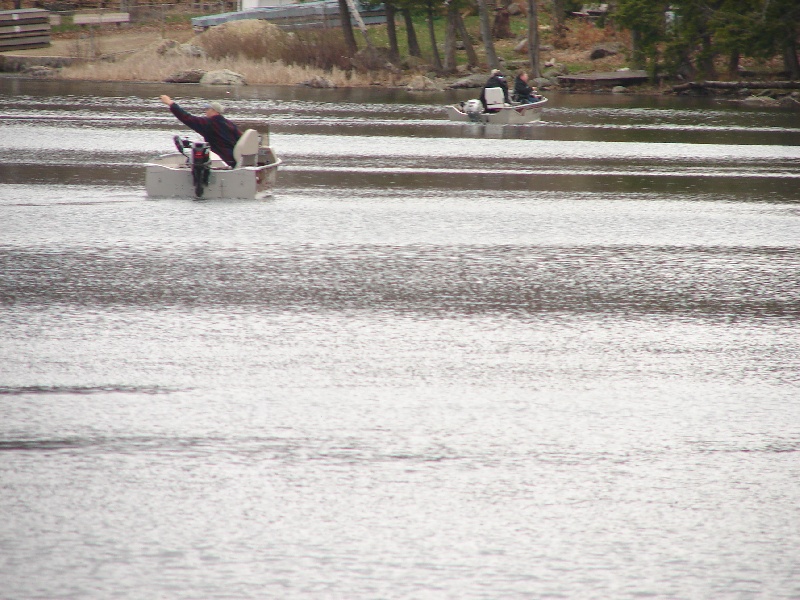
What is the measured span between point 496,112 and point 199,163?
17.7 meters

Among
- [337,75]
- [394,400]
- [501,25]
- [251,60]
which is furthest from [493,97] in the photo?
[501,25]

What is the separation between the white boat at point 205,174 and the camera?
48.5 ft

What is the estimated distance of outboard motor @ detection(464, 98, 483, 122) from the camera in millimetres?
30114

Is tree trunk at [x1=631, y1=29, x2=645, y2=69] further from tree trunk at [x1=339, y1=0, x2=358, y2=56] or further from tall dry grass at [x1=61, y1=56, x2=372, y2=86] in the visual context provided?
tree trunk at [x1=339, y1=0, x2=358, y2=56]

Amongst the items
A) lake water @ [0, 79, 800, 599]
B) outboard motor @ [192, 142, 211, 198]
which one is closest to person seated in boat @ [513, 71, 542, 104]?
lake water @ [0, 79, 800, 599]

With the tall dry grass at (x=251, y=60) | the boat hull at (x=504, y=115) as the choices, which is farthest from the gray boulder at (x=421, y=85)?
the boat hull at (x=504, y=115)

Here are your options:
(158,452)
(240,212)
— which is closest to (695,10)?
(240,212)

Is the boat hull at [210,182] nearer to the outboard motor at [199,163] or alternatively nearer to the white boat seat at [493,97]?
the outboard motor at [199,163]

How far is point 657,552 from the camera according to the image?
4.57 metres

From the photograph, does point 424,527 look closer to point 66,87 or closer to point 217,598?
point 217,598

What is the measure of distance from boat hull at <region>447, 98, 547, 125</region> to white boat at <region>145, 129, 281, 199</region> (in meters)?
15.9

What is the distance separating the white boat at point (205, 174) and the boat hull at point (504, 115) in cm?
1587

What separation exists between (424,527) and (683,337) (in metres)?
3.87

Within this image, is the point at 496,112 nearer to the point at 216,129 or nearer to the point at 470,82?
the point at 216,129
